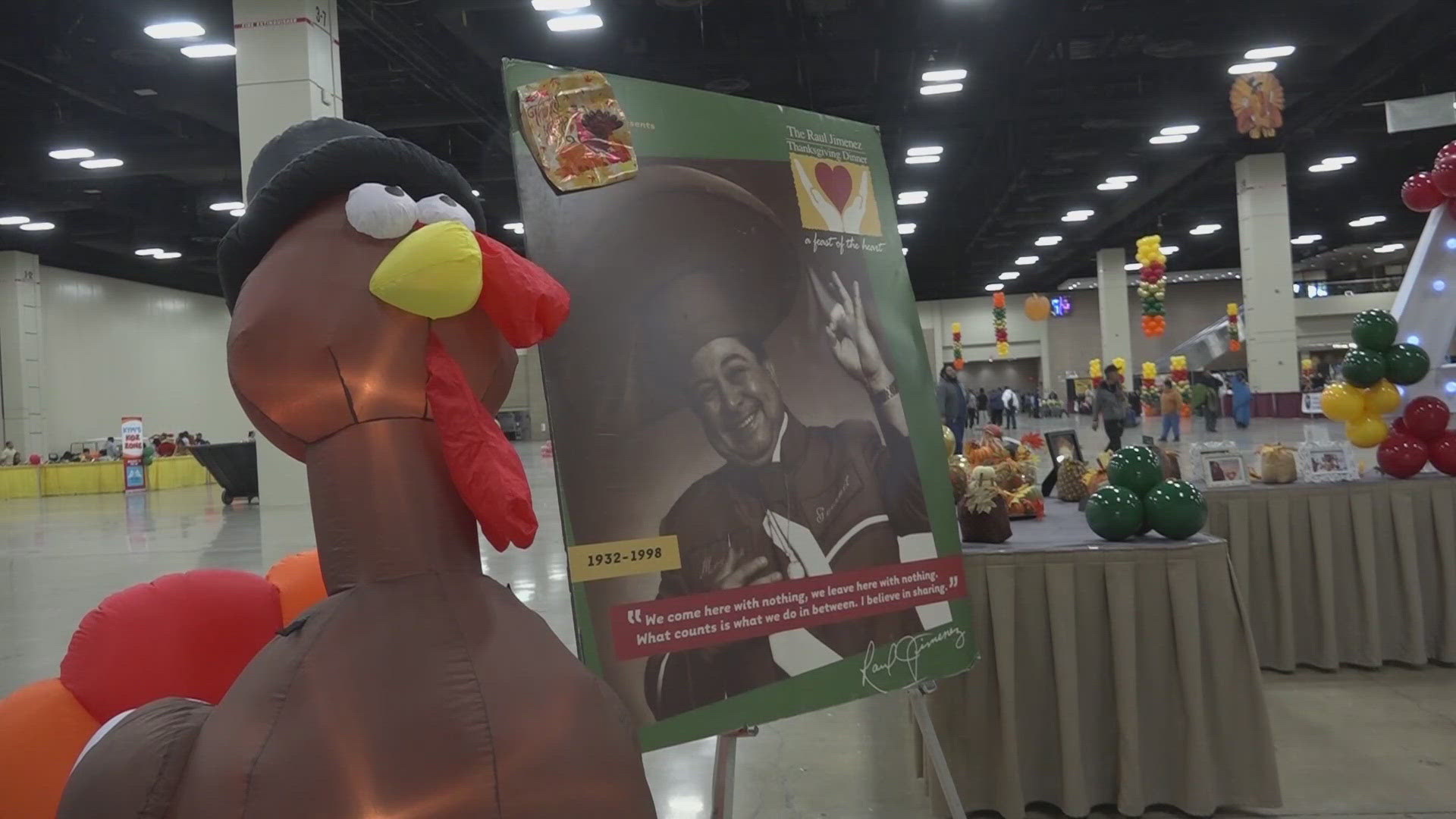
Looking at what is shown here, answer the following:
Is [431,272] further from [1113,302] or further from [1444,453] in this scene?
[1113,302]

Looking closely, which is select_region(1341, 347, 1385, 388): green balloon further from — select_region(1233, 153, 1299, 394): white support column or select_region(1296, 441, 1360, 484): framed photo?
select_region(1233, 153, 1299, 394): white support column

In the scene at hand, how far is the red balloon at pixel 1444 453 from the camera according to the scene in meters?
3.72

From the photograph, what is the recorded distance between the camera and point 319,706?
956 millimetres

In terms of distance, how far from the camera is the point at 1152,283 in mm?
17438

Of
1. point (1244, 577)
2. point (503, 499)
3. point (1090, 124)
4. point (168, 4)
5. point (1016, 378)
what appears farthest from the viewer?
point (1016, 378)

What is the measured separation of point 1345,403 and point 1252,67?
9.51 m

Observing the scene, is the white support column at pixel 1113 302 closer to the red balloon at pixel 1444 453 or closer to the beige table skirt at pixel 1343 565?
the red balloon at pixel 1444 453

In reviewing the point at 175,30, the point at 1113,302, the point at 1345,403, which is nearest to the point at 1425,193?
the point at 1345,403

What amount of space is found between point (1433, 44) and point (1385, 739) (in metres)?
A: 11.1

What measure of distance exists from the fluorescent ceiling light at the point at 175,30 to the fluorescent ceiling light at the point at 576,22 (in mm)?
3230

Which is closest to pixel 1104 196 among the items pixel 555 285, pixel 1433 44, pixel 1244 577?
pixel 1433 44

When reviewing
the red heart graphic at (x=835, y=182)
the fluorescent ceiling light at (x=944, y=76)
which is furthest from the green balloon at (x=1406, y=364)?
the fluorescent ceiling light at (x=944, y=76)

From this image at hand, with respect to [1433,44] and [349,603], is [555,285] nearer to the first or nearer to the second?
[349,603]

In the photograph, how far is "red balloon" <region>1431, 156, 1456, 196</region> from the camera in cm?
419
